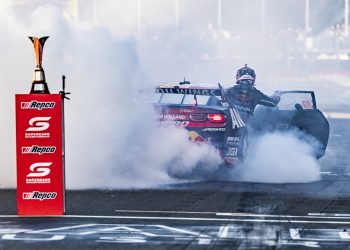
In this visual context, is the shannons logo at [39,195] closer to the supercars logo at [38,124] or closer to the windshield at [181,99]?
the supercars logo at [38,124]

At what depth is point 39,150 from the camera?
1222 cm

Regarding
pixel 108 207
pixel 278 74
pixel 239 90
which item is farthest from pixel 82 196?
pixel 278 74

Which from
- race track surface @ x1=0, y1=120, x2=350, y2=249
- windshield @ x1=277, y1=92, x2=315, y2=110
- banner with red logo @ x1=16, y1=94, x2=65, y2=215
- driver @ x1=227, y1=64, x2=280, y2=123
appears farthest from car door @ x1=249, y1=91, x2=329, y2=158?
banner with red logo @ x1=16, y1=94, x2=65, y2=215

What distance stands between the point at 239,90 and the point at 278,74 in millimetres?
45621

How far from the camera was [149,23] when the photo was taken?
51.7 m

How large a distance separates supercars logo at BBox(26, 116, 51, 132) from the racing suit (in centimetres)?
520

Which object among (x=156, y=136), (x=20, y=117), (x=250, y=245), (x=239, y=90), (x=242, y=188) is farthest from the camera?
(x=239, y=90)

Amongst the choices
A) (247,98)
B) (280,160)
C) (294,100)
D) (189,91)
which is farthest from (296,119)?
(189,91)

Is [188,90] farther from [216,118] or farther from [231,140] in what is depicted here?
[231,140]

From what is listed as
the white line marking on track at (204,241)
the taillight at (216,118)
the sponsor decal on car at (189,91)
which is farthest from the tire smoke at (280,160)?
the white line marking on track at (204,241)

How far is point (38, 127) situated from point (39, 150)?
0.89 feet

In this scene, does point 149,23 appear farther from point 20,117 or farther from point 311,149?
point 20,117

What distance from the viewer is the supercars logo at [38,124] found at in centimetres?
1216

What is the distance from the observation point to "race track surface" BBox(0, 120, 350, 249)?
10.5 metres
